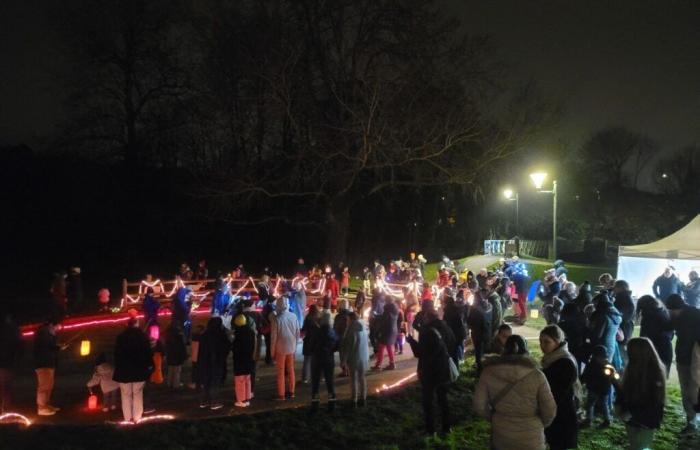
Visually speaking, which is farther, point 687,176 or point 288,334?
point 687,176

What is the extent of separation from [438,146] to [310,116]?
543 cm

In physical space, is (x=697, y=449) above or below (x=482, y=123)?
below

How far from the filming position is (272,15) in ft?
71.3

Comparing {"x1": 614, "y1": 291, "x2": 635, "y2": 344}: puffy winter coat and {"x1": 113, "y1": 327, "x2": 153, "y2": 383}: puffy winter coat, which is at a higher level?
{"x1": 614, "y1": 291, "x2": 635, "y2": 344}: puffy winter coat

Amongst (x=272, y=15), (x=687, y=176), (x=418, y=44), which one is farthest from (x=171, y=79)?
(x=687, y=176)

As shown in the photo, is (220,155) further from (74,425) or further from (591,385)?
(591,385)

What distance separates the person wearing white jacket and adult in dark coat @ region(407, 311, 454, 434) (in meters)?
2.53

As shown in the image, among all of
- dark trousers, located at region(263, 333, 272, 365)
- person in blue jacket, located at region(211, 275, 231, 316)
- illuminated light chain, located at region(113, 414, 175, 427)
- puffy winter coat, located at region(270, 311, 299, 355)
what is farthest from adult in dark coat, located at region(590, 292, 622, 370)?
person in blue jacket, located at region(211, 275, 231, 316)

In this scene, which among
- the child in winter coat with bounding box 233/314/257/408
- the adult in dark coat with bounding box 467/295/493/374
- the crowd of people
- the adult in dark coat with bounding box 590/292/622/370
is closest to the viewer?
the crowd of people

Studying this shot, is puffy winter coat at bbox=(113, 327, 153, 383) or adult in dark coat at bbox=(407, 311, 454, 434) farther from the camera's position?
puffy winter coat at bbox=(113, 327, 153, 383)

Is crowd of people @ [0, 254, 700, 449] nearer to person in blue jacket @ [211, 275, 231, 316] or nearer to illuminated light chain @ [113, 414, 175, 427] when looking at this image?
illuminated light chain @ [113, 414, 175, 427]

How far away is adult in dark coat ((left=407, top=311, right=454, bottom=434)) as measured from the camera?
727 cm

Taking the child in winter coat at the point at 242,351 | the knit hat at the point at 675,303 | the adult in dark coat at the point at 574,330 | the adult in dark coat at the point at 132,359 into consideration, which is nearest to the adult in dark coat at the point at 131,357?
the adult in dark coat at the point at 132,359

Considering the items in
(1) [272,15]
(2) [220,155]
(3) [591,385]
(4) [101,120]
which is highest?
(1) [272,15]
